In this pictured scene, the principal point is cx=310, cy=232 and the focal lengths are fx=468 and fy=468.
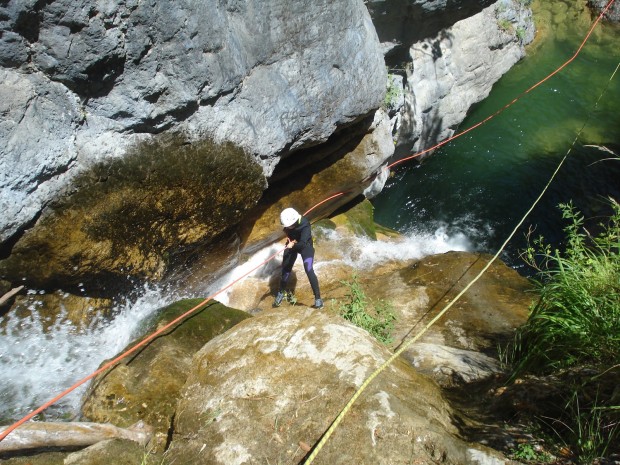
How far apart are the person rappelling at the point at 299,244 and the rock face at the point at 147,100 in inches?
21.8

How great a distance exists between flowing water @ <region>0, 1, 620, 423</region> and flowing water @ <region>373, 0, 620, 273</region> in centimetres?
2

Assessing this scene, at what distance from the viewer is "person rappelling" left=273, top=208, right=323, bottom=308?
6074 mm

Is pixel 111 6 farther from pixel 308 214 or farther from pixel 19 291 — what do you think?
pixel 308 214

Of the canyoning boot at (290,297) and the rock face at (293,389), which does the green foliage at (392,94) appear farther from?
the rock face at (293,389)

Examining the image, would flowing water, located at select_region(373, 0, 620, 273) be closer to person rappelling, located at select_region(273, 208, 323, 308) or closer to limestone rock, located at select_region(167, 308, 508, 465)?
person rappelling, located at select_region(273, 208, 323, 308)

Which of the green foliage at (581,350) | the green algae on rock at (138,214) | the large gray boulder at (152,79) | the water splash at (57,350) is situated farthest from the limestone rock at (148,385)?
the green foliage at (581,350)

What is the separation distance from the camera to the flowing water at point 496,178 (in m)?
5.88

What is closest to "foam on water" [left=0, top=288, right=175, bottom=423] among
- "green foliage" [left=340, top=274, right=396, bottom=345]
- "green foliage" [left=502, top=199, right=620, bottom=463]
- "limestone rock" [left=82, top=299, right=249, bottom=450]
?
"limestone rock" [left=82, top=299, right=249, bottom=450]

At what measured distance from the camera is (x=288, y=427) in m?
3.28

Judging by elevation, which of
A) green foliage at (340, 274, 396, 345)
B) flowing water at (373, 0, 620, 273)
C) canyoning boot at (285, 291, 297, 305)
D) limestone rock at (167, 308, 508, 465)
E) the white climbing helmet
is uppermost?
the white climbing helmet

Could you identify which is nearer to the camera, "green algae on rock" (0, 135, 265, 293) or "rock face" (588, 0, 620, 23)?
"green algae on rock" (0, 135, 265, 293)

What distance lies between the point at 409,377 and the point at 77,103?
3.92 m

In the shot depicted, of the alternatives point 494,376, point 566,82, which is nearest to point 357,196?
point 494,376

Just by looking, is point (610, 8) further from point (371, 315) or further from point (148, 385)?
point (148, 385)
